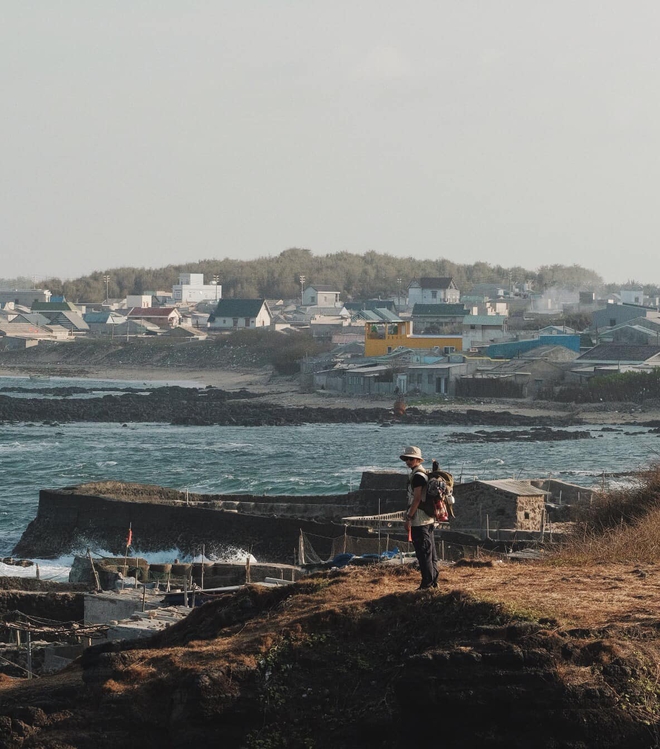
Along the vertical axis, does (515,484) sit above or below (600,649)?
below

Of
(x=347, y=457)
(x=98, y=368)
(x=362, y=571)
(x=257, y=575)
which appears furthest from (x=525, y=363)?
(x=362, y=571)

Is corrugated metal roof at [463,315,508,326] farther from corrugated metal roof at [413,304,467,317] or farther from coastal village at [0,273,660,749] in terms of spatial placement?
corrugated metal roof at [413,304,467,317]

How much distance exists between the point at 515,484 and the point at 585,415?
129 ft

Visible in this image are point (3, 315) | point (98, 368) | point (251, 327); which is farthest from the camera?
point (3, 315)

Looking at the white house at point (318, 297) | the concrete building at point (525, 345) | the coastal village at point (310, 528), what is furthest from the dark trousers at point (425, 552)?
the white house at point (318, 297)

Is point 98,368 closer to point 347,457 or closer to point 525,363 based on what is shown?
point 525,363

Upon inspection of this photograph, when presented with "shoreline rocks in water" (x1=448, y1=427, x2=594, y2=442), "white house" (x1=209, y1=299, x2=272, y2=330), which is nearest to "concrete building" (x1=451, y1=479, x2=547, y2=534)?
"shoreline rocks in water" (x1=448, y1=427, x2=594, y2=442)

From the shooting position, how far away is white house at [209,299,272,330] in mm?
116000

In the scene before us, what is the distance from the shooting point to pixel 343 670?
8695 mm

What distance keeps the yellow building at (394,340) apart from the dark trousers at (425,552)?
244 feet

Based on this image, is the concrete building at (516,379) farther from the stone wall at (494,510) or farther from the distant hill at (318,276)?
the distant hill at (318,276)

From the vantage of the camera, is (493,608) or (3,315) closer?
(493,608)

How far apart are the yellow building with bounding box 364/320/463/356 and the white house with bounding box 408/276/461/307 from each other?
39.9 metres

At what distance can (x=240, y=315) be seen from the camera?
116562mm
